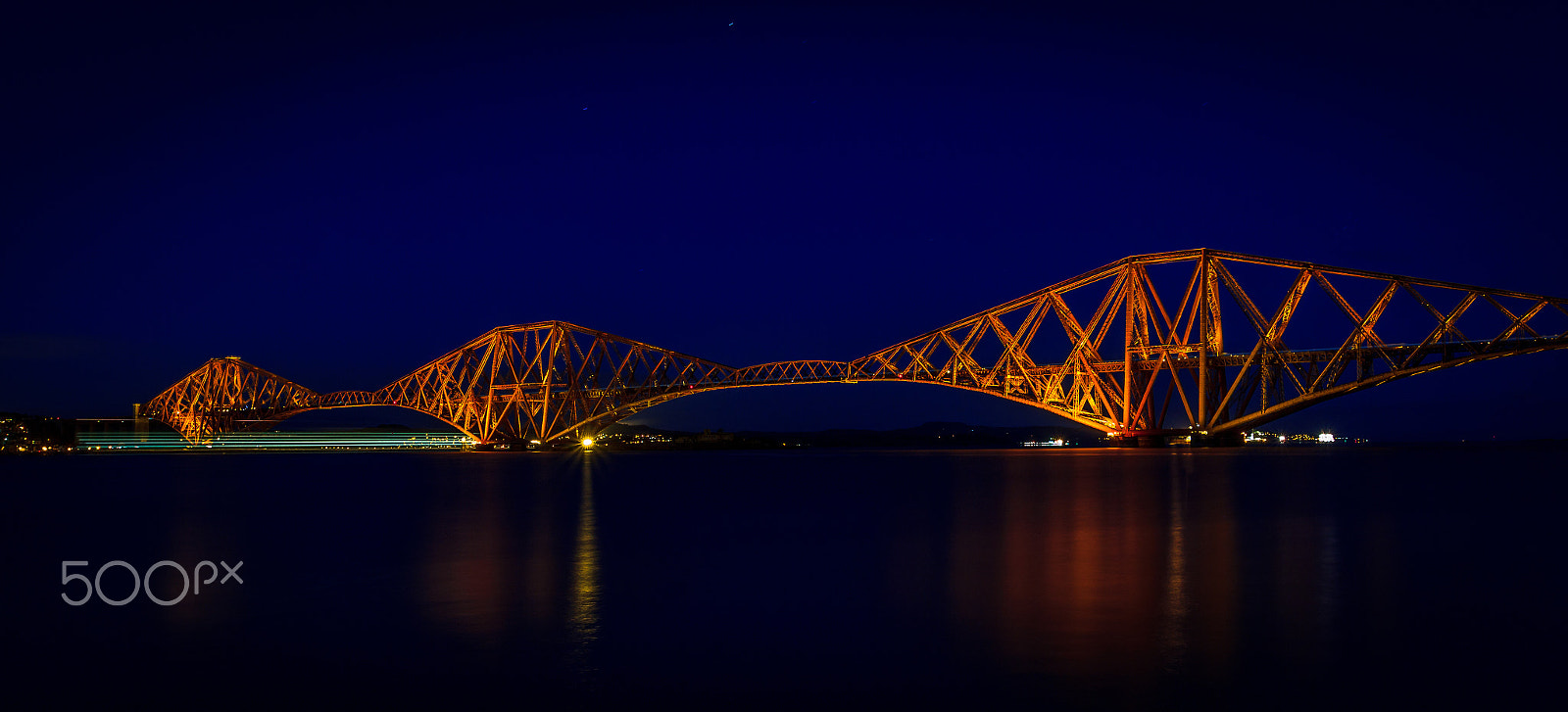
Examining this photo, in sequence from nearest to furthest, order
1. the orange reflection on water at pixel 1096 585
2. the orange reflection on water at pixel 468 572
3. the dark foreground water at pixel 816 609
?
the dark foreground water at pixel 816 609, the orange reflection on water at pixel 1096 585, the orange reflection on water at pixel 468 572

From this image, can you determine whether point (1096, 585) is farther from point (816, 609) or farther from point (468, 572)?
point (468, 572)

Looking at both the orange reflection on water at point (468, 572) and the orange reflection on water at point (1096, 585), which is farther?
the orange reflection on water at point (468, 572)

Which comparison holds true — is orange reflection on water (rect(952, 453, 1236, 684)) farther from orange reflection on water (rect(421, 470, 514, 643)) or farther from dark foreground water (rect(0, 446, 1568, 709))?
orange reflection on water (rect(421, 470, 514, 643))

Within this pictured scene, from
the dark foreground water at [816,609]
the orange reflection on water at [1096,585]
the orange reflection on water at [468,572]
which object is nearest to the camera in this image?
the dark foreground water at [816,609]

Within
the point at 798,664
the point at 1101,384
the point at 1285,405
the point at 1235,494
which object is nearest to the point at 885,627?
the point at 798,664

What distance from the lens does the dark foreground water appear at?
7.37 meters

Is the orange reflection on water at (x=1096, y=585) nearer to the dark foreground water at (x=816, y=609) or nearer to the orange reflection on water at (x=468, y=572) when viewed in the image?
the dark foreground water at (x=816, y=609)

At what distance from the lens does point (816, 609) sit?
10.2 m

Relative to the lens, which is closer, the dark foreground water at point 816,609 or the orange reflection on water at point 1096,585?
the dark foreground water at point 816,609

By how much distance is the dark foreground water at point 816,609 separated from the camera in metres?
7.37

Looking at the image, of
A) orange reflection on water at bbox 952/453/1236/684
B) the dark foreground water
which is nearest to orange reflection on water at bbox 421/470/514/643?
the dark foreground water

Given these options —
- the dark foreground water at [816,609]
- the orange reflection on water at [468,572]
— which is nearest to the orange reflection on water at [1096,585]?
the dark foreground water at [816,609]

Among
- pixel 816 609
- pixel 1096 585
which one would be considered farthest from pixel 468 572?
pixel 1096 585

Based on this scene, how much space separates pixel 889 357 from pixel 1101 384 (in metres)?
23.8
